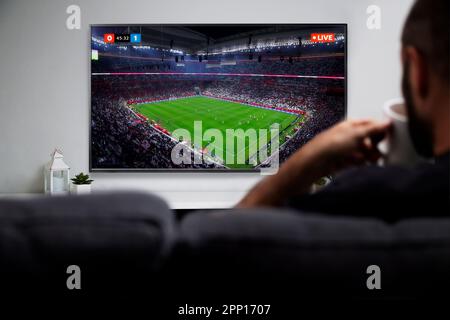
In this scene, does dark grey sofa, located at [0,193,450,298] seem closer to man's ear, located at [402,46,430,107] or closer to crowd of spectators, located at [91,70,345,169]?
man's ear, located at [402,46,430,107]

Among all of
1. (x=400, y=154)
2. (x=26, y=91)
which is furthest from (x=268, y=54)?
(x=400, y=154)

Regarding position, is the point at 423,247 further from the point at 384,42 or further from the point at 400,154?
the point at 384,42

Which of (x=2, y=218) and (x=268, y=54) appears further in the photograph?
(x=268, y=54)

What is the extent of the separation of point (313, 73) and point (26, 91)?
227 centimetres

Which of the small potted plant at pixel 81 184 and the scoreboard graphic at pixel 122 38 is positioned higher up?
the scoreboard graphic at pixel 122 38

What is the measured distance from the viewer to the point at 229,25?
3617 millimetres

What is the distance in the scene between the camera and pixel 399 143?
2.77 feet

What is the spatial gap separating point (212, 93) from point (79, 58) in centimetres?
108

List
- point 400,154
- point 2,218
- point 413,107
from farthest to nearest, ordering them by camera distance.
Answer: point 400,154 < point 413,107 < point 2,218

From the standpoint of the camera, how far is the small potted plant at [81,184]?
3.40 meters

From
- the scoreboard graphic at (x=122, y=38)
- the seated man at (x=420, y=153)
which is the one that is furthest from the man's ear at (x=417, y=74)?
the scoreboard graphic at (x=122, y=38)

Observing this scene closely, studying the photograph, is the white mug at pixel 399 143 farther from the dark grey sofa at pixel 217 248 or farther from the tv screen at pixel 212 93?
the tv screen at pixel 212 93
